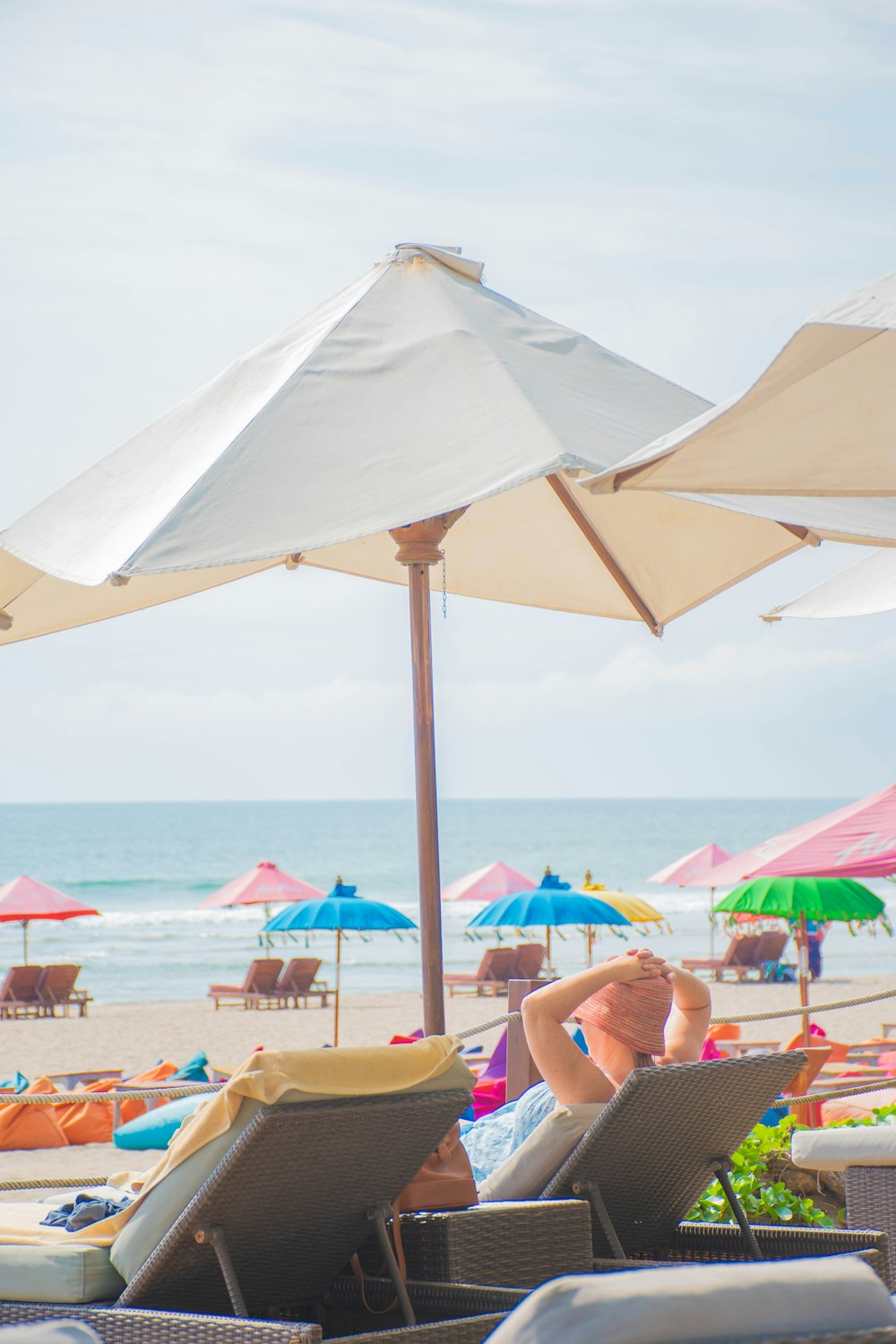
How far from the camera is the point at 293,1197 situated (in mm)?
2641

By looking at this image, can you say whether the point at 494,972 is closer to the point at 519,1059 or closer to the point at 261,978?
the point at 261,978

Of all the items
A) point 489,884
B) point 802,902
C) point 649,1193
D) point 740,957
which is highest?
point 802,902

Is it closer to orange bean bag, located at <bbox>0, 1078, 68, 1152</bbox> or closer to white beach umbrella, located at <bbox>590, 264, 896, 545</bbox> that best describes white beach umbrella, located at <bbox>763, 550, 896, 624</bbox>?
white beach umbrella, located at <bbox>590, 264, 896, 545</bbox>

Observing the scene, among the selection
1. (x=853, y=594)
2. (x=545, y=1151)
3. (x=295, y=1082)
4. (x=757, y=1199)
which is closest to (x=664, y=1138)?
(x=545, y=1151)

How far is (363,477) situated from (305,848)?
7898cm

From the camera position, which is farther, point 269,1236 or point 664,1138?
point 664,1138

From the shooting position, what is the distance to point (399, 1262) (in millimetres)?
2924

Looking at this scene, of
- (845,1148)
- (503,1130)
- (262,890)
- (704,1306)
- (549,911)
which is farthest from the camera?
(262,890)

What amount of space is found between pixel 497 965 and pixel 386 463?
65.3 feet

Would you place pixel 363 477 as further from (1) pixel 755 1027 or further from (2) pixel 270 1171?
(1) pixel 755 1027

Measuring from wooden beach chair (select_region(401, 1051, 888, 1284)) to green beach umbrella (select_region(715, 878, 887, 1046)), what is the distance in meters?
6.17

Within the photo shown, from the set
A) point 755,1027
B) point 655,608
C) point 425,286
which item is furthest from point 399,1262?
point 755,1027

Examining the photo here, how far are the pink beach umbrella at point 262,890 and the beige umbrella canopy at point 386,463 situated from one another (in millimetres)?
16020

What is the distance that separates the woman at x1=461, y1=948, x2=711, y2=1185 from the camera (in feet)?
10.8
